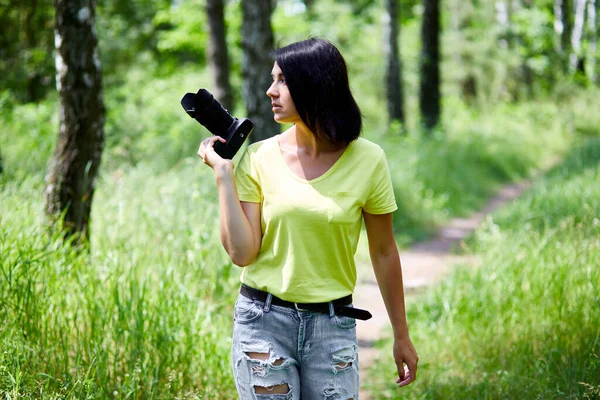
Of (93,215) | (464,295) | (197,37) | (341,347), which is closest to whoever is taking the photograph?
(341,347)

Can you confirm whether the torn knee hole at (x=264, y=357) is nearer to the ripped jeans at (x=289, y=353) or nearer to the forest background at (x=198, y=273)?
the ripped jeans at (x=289, y=353)

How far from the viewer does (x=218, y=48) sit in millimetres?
14125

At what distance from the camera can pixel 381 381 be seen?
4.77m

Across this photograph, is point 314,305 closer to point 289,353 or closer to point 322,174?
point 289,353

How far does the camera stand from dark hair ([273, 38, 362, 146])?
2490mm

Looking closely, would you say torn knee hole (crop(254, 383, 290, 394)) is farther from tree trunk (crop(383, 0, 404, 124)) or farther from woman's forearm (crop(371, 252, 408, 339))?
tree trunk (crop(383, 0, 404, 124))

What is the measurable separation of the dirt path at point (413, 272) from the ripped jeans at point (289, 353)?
2.25 m

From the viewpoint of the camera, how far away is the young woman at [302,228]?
246cm

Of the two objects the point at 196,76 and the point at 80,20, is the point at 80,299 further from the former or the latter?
the point at 196,76

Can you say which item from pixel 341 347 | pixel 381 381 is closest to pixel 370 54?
pixel 381 381

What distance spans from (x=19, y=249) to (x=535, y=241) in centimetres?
431

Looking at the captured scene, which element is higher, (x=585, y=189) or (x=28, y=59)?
(x=28, y=59)

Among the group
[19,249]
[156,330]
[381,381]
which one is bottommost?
[381,381]

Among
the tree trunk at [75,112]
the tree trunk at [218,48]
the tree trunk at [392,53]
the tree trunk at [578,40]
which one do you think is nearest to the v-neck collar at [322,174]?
the tree trunk at [75,112]
